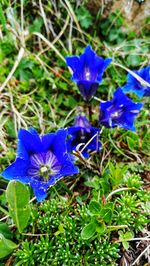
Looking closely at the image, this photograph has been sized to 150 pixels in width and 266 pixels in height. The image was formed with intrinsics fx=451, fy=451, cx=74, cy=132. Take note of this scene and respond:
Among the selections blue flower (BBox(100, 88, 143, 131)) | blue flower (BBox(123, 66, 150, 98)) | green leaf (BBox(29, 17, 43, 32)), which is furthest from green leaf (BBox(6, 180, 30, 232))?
green leaf (BBox(29, 17, 43, 32))

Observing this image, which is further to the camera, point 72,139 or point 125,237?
point 72,139

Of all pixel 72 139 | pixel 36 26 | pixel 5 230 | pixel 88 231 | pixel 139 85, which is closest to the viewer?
pixel 88 231

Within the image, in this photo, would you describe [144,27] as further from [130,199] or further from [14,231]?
[14,231]

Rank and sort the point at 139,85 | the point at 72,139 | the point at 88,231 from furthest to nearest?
1. the point at 139,85
2. the point at 72,139
3. the point at 88,231

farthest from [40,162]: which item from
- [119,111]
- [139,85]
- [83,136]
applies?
[139,85]

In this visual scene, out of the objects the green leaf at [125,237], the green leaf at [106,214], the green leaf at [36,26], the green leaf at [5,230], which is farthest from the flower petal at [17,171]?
the green leaf at [36,26]

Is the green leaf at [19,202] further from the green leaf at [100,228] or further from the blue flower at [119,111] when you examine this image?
the blue flower at [119,111]

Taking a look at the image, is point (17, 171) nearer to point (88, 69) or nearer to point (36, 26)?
point (88, 69)
